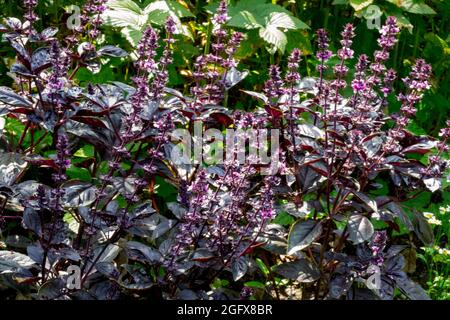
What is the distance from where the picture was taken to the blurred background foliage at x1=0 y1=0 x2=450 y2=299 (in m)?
3.35

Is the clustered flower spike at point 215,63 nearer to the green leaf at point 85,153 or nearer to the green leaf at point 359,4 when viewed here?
the green leaf at point 85,153

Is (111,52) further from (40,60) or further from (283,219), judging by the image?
(283,219)

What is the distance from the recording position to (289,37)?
377cm

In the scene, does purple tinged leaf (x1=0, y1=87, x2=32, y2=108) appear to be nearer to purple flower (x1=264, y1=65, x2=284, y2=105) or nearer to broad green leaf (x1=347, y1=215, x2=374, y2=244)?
purple flower (x1=264, y1=65, x2=284, y2=105)

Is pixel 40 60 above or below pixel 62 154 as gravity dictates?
above

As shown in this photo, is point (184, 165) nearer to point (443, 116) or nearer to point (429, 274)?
point (429, 274)

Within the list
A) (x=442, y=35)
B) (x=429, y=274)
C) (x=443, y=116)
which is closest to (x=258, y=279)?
(x=429, y=274)

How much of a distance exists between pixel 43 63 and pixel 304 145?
967mm

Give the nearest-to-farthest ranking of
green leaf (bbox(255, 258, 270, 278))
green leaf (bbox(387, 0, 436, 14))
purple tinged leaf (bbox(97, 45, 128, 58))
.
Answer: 1. purple tinged leaf (bbox(97, 45, 128, 58))
2. green leaf (bbox(255, 258, 270, 278))
3. green leaf (bbox(387, 0, 436, 14))

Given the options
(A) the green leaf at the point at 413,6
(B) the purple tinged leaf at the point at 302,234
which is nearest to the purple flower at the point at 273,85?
(B) the purple tinged leaf at the point at 302,234

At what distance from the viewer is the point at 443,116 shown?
4.04 m

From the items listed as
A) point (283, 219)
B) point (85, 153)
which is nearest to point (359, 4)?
point (283, 219)

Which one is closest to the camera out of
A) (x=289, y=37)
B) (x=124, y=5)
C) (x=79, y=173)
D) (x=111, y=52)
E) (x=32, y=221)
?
(x=32, y=221)

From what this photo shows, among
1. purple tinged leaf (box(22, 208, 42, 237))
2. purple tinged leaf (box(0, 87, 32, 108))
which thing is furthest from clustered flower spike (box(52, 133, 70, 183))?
purple tinged leaf (box(0, 87, 32, 108))
